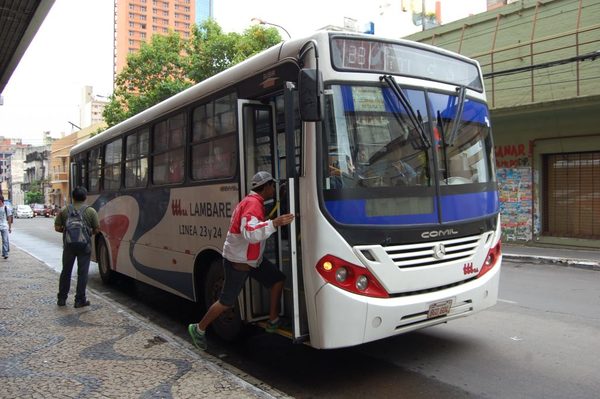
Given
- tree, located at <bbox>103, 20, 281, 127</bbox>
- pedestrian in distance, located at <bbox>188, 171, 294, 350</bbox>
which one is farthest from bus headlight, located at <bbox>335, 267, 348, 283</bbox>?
tree, located at <bbox>103, 20, 281, 127</bbox>

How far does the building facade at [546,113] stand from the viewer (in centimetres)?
1402

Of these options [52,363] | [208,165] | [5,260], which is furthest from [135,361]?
[5,260]

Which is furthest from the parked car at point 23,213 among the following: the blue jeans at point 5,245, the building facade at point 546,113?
the building facade at point 546,113

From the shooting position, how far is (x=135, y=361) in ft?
15.1

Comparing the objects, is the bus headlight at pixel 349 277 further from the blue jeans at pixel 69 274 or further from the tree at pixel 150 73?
the tree at pixel 150 73

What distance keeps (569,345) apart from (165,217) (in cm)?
491

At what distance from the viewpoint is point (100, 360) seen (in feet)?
15.3

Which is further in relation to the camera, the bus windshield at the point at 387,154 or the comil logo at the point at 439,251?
the comil logo at the point at 439,251

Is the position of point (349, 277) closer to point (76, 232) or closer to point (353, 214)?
point (353, 214)

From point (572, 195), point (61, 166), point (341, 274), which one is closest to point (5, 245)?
point (341, 274)

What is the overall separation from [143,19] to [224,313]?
136 meters

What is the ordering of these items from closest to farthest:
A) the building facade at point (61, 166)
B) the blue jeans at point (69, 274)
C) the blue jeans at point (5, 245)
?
the blue jeans at point (69, 274)
the blue jeans at point (5, 245)
the building facade at point (61, 166)

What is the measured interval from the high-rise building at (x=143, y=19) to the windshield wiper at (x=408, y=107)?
128776 mm

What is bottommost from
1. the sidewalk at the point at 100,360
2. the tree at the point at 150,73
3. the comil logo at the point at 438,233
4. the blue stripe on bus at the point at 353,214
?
the sidewalk at the point at 100,360
